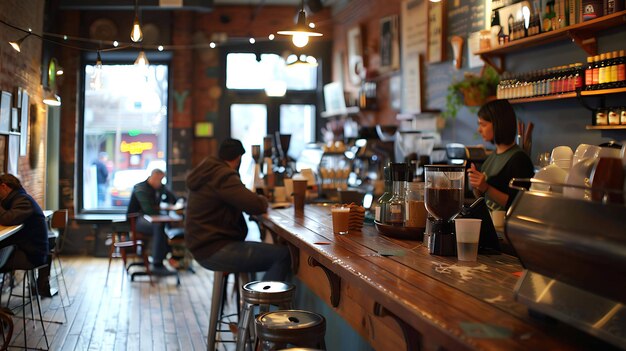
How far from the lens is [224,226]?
4.74 m

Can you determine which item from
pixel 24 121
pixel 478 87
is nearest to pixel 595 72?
pixel 478 87

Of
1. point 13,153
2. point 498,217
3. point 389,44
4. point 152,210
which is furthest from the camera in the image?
point 152,210

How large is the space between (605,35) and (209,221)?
2.99 metres

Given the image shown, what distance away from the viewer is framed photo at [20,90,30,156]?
7148mm

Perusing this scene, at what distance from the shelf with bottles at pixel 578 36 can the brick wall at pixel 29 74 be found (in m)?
4.45

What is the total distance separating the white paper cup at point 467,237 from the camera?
8.70 ft

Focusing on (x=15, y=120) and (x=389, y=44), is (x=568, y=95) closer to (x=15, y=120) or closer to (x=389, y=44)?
(x=389, y=44)

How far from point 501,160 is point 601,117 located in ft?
2.60

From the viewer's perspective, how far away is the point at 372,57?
8984 mm

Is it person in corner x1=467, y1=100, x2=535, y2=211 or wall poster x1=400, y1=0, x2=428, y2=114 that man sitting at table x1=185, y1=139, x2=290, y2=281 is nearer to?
person in corner x1=467, y1=100, x2=535, y2=211

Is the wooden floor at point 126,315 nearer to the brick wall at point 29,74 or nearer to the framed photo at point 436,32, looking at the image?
the brick wall at point 29,74

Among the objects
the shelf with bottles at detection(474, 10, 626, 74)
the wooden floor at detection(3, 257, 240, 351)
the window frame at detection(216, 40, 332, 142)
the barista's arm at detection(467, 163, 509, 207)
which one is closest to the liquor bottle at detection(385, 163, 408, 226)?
the barista's arm at detection(467, 163, 509, 207)

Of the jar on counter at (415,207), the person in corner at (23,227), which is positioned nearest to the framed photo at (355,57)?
the person in corner at (23,227)

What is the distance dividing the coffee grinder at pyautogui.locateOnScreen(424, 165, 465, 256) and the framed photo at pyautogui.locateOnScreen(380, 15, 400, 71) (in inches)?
213
